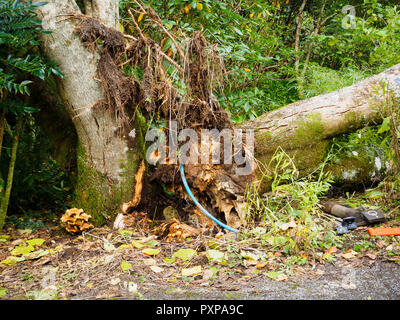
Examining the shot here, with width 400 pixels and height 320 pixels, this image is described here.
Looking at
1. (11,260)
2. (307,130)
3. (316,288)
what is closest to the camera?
(316,288)

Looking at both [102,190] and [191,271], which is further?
[102,190]

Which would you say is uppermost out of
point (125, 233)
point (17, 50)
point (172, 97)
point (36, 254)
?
point (17, 50)

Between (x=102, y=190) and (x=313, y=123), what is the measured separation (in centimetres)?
221

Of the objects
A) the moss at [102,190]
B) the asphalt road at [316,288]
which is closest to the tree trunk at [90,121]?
the moss at [102,190]

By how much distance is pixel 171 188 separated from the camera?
3.03 metres

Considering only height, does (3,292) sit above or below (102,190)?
below

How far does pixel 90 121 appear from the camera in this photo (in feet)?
9.26

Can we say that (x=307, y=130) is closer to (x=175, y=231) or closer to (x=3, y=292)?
(x=175, y=231)

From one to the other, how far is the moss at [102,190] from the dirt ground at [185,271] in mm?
296

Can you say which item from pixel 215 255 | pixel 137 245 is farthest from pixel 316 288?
→ pixel 137 245

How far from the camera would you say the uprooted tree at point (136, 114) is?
2.72 meters

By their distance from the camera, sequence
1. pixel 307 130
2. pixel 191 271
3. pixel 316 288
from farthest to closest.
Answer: pixel 307 130 < pixel 191 271 < pixel 316 288

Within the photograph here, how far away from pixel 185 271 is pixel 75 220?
122 cm
